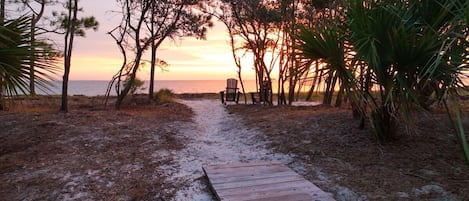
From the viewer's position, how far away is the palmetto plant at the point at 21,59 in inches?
133

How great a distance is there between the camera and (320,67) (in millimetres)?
4062

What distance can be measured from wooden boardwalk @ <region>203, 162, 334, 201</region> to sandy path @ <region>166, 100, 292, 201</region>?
0.67 ft

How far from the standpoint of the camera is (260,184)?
3.24 meters

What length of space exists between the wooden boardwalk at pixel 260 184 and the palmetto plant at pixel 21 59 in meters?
1.96

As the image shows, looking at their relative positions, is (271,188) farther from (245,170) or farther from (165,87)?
(165,87)

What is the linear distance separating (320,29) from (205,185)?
2.26 metres

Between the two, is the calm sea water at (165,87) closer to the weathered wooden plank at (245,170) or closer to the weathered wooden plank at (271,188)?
the weathered wooden plank at (245,170)

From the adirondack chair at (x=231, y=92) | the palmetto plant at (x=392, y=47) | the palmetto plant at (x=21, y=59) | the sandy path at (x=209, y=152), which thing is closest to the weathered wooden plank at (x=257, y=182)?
the sandy path at (x=209, y=152)

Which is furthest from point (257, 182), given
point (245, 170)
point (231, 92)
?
point (231, 92)

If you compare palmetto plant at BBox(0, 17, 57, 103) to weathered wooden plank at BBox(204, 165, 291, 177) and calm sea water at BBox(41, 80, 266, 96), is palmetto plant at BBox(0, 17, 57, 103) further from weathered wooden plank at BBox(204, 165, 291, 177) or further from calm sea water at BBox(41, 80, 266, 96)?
weathered wooden plank at BBox(204, 165, 291, 177)

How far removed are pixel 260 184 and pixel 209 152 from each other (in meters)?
1.84

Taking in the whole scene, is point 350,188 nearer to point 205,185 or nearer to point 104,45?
point 205,185

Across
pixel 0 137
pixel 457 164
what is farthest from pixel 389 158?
pixel 0 137

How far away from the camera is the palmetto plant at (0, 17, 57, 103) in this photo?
339 cm
